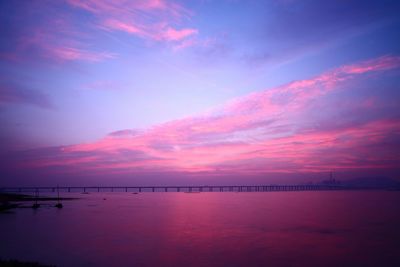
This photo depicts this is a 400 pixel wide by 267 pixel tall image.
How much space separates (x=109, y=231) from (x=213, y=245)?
13943 mm

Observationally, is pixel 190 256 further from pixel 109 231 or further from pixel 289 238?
pixel 109 231

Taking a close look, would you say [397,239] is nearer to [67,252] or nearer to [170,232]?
[170,232]

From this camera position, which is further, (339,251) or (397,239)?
(397,239)

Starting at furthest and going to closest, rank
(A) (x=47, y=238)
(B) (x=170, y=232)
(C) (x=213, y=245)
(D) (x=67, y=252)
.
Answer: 1. (B) (x=170, y=232)
2. (A) (x=47, y=238)
3. (C) (x=213, y=245)
4. (D) (x=67, y=252)

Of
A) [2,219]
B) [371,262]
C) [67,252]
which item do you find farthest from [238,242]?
[2,219]

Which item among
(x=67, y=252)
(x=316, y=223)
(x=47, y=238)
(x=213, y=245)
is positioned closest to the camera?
(x=67, y=252)

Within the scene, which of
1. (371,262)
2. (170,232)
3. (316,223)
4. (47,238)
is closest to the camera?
(371,262)


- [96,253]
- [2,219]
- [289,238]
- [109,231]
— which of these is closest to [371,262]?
[289,238]

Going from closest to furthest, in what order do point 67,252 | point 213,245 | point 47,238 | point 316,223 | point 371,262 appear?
point 371,262 < point 67,252 < point 213,245 < point 47,238 < point 316,223

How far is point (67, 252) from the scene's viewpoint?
26.2 metres

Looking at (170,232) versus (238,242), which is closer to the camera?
(238,242)

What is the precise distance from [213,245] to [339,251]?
10295mm

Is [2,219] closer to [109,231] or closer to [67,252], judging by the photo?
[109,231]

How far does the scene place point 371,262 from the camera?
24.5 meters
